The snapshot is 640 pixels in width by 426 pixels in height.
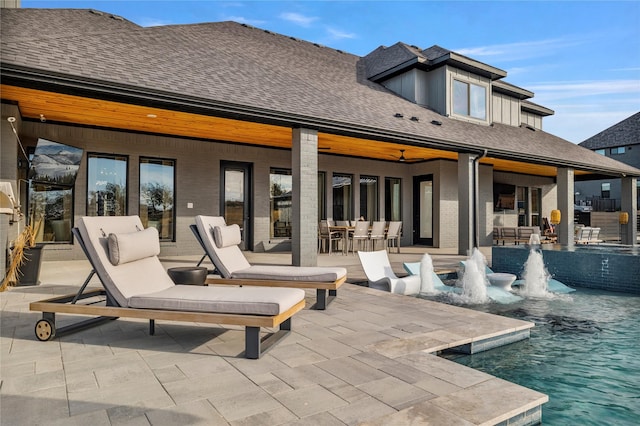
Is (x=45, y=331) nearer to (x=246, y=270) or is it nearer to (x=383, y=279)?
(x=246, y=270)

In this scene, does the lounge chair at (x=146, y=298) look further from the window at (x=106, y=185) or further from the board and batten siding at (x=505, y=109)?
the board and batten siding at (x=505, y=109)

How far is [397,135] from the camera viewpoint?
31.4ft

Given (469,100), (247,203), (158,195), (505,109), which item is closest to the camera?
(158,195)

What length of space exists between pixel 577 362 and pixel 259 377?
9.01ft

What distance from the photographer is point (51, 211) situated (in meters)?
9.36

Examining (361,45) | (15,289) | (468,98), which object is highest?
(361,45)

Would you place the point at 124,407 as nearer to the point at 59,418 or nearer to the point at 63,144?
the point at 59,418

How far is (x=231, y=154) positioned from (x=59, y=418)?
1001cm

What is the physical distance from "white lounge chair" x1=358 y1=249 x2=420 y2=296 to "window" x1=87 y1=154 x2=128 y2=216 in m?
6.83

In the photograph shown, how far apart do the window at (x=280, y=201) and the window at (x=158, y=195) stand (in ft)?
9.78

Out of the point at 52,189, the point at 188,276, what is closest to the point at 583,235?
the point at 188,276

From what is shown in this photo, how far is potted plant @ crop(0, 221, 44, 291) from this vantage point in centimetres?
601

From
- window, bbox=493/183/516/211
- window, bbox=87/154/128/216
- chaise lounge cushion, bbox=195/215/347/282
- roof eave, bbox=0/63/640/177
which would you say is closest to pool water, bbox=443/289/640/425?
chaise lounge cushion, bbox=195/215/347/282

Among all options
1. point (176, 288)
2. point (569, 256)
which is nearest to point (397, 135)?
point (569, 256)
